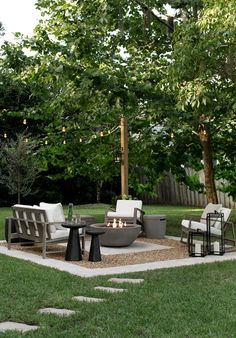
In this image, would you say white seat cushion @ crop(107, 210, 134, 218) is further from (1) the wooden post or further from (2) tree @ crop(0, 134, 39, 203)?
(2) tree @ crop(0, 134, 39, 203)

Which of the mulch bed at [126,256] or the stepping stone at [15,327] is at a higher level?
the mulch bed at [126,256]

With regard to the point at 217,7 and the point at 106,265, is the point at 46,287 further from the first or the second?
the point at 217,7

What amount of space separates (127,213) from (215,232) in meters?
2.47

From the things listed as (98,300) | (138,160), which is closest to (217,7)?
(98,300)

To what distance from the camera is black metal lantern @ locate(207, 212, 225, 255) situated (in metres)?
8.42

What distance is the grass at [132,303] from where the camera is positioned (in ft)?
13.2

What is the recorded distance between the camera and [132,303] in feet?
16.1

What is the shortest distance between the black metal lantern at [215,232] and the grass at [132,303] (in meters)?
1.46

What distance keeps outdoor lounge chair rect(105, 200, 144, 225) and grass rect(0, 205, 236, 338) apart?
344 centimetres

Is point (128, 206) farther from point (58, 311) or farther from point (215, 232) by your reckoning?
point (58, 311)

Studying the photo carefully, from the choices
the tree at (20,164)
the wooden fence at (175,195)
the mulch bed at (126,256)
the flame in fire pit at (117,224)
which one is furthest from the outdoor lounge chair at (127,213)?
the wooden fence at (175,195)

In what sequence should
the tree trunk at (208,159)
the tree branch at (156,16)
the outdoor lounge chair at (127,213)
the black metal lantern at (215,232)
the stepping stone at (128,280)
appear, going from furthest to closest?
the tree trunk at (208,159)
the tree branch at (156,16)
the outdoor lounge chair at (127,213)
the black metal lantern at (215,232)
the stepping stone at (128,280)

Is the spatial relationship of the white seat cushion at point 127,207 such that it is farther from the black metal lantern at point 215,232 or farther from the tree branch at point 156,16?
the tree branch at point 156,16

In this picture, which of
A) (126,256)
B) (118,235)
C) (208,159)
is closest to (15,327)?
(126,256)
